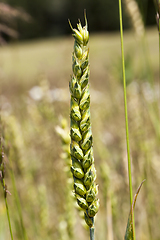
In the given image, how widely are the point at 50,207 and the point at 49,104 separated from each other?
799mm

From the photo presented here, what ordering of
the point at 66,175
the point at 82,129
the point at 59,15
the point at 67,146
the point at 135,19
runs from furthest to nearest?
the point at 59,15, the point at 135,19, the point at 66,175, the point at 67,146, the point at 82,129

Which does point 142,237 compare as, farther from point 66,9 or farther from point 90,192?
point 66,9

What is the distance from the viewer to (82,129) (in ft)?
1.06

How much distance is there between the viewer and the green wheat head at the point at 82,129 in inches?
12.1

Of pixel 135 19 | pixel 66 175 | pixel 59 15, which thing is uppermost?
pixel 59 15

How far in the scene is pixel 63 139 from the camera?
0.52m

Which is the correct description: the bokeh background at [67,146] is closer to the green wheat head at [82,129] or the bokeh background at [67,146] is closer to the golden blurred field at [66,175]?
the golden blurred field at [66,175]

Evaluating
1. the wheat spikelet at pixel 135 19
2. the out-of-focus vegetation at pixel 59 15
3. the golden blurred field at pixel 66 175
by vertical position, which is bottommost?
the golden blurred field at pixel 66 175

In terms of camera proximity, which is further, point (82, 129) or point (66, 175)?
point (66, 175)

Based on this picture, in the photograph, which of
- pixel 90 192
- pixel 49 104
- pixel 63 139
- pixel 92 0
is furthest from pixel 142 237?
pixel 92 0

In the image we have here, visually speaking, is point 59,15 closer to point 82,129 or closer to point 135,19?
point 135,19

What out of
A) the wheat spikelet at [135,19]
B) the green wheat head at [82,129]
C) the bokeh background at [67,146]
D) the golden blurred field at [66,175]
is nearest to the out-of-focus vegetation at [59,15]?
the bokeh background at [67,146]

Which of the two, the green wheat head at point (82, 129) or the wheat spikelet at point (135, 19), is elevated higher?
the wheat spikelet at point (135, 19)

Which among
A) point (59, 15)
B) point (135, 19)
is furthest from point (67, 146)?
point (59, 15)
